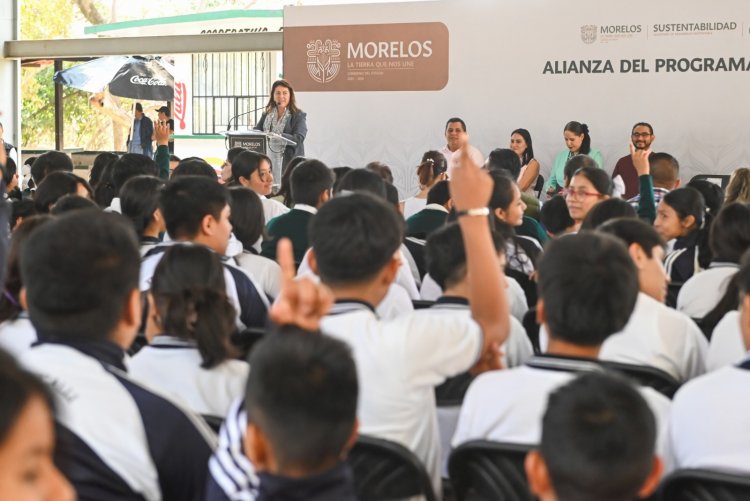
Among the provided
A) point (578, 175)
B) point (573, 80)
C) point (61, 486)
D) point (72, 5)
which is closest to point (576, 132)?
point (573, 80)

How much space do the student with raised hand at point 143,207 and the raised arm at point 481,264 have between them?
2.20m

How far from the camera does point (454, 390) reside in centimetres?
279

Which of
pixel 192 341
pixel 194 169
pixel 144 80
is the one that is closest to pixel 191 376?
pixel 192 341

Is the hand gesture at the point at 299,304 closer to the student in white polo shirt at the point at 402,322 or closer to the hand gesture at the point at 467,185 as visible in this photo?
the student in white polo shirt at the point at 402,322

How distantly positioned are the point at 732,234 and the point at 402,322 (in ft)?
6.83

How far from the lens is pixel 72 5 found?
2008 cm

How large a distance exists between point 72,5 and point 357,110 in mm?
11677

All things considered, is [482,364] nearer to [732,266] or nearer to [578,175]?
[732,266]

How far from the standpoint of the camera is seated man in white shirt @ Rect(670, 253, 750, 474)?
201 centimetres

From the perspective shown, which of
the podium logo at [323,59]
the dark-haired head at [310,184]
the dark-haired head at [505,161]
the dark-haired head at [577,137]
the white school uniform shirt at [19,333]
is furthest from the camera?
the podium logo at [323,59]

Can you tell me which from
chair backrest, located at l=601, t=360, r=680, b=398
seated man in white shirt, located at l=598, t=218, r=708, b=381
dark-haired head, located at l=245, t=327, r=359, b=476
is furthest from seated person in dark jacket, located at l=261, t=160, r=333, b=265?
dark-haired head, located at l=245, t=327, r=359, b=476

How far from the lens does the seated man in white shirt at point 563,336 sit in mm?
2123

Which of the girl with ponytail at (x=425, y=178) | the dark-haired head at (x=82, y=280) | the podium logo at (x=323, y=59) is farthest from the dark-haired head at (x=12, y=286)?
the podium logo at (x=323, y=59)

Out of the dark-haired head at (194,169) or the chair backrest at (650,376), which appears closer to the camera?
the chair backrest at (650,376)
